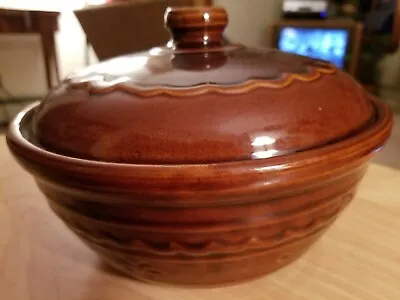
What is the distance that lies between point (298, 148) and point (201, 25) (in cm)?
18

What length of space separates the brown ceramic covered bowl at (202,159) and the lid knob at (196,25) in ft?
0.14

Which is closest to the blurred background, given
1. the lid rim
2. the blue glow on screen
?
the blue glow on screen

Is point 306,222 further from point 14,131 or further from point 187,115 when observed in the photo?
point 14,131

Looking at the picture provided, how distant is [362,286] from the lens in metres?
0.50

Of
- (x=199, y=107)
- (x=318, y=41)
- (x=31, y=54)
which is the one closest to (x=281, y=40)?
(x=318, y=41)

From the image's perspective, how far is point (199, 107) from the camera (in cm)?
41

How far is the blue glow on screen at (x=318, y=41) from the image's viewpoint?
10.6 feet

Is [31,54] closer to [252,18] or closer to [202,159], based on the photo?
[252,18]

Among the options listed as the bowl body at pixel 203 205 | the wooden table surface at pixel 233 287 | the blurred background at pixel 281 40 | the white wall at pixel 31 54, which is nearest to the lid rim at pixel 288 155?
the bowl body at pixel 203 205

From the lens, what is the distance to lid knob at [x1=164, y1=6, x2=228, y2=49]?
502 millimetres

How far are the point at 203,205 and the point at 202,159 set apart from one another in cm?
4

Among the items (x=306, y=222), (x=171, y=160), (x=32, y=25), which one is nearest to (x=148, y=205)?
(x=171, y=160)

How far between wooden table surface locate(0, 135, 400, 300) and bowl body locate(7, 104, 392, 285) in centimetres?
4

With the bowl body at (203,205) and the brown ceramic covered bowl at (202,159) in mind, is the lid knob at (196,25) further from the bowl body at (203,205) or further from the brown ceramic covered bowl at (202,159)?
the bowl body at (203,205)
